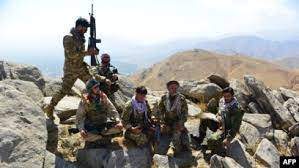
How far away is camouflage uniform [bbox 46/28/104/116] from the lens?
51.9ft

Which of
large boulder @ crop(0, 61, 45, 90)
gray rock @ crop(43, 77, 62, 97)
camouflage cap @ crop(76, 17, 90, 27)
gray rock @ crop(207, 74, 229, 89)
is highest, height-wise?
camouflage cap @ crop(76, 17, 90, 27)

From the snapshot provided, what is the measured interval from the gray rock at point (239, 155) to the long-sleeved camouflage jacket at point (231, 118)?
1.77ft

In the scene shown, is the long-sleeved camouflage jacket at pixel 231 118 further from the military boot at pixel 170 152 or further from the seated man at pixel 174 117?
the military boot at pixel 170 152

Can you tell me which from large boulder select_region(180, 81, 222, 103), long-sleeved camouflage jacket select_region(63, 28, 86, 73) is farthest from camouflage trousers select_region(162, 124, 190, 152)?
large boulder select_region(180, 81, 222, 103)

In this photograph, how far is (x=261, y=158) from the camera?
1750cm

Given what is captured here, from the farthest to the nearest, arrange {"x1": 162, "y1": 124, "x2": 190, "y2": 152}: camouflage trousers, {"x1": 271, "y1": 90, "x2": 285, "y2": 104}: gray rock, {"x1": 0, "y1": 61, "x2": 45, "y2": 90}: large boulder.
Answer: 1. {"x1": 271, "y1": 90, "x2": 285, "y2": 104}: gray rock
2. {"x1": 0, "y1": 61, "x2": 45, "y2": 90}: large boulder
3. {"x1": 162, "y1": 124, "x2": 190, "y2": 152}: camouflage trousers

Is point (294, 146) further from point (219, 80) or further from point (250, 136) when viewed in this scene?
point (219, 80)

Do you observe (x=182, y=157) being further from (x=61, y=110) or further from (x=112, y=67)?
(x=61, y=110)

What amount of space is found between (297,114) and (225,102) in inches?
295

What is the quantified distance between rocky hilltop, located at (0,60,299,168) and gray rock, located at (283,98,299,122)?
0.05 metres

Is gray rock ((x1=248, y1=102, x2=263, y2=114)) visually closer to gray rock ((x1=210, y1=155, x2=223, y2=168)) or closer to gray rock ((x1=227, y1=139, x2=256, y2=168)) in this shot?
gray rock ((x1=227, y1=139, x2=256, y2=168))

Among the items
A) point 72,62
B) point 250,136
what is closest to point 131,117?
point 72,62

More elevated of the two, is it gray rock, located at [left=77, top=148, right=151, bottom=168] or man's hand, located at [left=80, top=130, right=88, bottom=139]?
man's hand, located at [left=80, top=130, right=88, bottom=139]

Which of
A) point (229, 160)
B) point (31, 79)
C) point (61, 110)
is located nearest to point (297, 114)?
point (229, 160)
